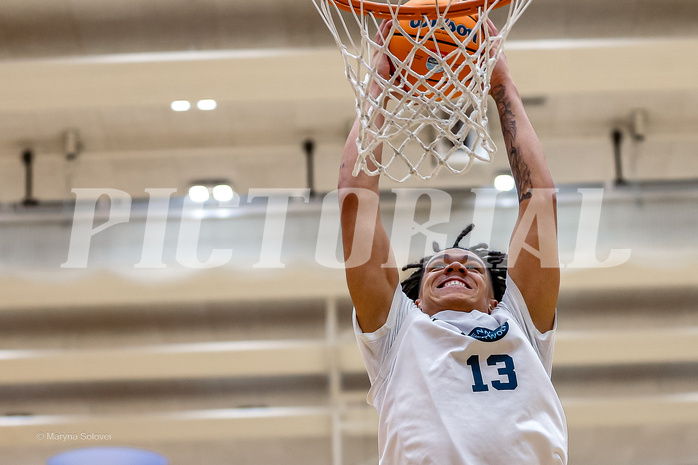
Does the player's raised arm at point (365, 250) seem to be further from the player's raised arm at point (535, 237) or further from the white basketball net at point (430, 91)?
the player's raised arm at point (535, 237)

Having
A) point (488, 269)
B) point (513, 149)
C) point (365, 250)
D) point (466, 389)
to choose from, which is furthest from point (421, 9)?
point (466, 389)

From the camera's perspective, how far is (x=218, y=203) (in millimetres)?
5223

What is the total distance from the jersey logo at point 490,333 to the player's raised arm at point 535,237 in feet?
0.44

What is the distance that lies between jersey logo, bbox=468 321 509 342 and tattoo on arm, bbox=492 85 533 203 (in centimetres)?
38

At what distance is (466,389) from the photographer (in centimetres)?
189

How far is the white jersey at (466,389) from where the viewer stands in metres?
1.81

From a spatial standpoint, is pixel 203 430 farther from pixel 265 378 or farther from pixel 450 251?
pixel 450 251

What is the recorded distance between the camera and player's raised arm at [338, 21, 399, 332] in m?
2.07

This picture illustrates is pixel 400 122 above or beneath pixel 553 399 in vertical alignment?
above

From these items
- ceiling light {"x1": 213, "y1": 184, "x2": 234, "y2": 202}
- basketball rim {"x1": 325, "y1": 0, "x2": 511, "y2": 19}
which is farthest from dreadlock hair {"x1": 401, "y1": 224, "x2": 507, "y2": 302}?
ceiling light {"x1": 213, "y1": 184, "x2": 234, "y2": 202}

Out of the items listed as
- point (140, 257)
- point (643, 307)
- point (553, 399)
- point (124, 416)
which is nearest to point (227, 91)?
point (140, 257)

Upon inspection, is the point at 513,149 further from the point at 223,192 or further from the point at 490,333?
the point at 223,192

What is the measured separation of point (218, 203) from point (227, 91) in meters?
1.31

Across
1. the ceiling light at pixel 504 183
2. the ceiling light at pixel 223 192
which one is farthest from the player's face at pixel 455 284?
the ceiling light at pixel 223 192
